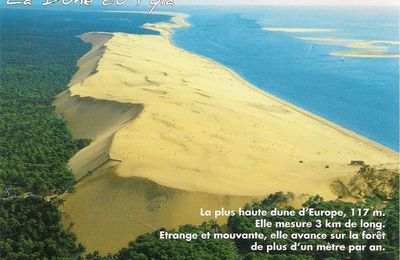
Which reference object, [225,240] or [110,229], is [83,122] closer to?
[110,229]

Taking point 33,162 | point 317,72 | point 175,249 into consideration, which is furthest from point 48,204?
point 317,72

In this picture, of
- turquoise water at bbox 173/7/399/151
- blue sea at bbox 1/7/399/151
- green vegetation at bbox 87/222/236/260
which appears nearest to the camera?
green vegetation at bbox 87/222/236/260

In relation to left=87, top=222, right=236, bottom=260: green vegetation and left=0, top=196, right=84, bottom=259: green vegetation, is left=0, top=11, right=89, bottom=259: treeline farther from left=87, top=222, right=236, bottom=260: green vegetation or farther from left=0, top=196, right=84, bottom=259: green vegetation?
left=87, top=222, right=236, bottom=260: green vegetation

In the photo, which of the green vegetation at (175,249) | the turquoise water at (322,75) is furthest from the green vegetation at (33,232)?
the turquoise water at (322,75)

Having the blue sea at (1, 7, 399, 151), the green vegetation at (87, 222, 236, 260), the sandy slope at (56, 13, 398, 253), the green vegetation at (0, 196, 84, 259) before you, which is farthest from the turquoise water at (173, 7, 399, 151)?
the green vegetation at (0, 196, 84, 259)

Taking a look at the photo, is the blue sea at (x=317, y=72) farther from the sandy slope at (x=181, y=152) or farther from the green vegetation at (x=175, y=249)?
the green vegetation at (x=175, y=249)

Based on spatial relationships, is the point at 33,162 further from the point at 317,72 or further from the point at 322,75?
the point at 317,72

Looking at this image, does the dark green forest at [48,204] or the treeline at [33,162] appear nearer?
the dark green forest at [48,204]

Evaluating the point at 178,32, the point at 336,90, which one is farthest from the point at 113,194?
the point at 178,32

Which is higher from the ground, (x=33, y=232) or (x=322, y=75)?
(x=33, y=232)
